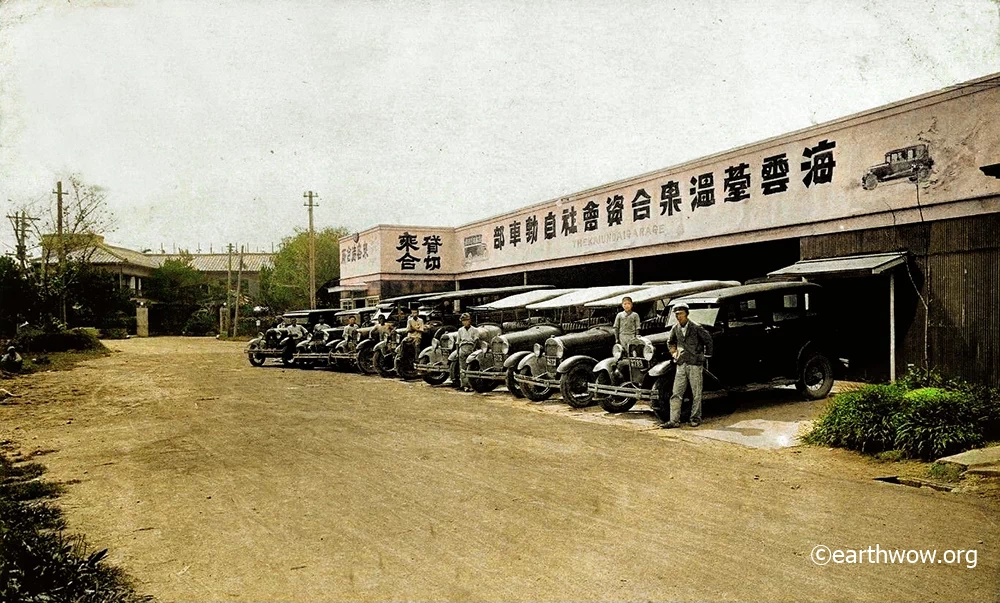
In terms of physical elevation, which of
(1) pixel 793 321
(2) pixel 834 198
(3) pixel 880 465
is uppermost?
(2) pixel 834 198

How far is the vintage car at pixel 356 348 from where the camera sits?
61.0 ft

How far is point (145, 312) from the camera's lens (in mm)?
43219

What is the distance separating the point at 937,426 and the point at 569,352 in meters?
5.83

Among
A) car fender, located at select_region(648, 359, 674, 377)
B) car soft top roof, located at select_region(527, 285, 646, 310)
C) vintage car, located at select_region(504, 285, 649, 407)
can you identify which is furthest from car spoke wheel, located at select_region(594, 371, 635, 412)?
car soft top roof, located at select_region(527, 285, 646, 310)

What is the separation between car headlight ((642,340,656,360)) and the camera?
32.1 feet

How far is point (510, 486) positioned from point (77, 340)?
2628 centimetres

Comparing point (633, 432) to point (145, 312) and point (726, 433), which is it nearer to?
point (726, 433)

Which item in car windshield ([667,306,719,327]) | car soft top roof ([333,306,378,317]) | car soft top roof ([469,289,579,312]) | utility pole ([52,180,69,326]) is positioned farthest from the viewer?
utility pole ([52,180,69,326])

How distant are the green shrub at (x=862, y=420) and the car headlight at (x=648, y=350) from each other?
2370mm

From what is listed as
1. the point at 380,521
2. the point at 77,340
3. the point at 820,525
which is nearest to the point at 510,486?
the point at 380,521

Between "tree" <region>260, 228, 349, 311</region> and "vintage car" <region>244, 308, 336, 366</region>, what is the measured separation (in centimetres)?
2621

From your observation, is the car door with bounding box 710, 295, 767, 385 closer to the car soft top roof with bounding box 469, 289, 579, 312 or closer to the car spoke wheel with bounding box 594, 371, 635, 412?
the car spoke wheel with bounding box 594, 371, 635, 412

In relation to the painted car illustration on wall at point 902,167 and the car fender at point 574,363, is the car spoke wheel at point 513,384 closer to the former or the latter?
the car fender at point 574,363

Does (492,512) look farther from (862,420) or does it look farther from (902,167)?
(902,167)
